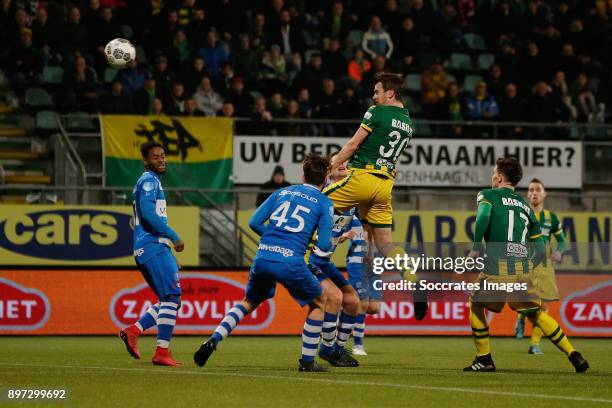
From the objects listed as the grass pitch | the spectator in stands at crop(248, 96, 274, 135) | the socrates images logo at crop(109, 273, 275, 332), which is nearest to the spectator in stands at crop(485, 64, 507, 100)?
the spectator in stands at crop(248, 96, 274, 135)

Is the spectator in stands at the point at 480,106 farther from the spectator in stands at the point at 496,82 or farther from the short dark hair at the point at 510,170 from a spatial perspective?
the short dark hair at the point at 510,170

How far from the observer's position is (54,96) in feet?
67.7

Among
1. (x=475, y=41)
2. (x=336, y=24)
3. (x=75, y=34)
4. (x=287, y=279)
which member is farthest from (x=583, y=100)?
(x=287, y=279)

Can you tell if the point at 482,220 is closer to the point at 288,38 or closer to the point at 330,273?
the point at 330,273

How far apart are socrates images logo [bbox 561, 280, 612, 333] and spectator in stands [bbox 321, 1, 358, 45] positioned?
807 centimetres

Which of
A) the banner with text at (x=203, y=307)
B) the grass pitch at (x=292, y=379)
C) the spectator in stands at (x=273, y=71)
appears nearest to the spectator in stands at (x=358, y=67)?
the spectator in stands at (x=273, y=71)

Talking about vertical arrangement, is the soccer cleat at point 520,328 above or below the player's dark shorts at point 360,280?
below

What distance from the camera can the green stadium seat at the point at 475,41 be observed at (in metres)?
25.2

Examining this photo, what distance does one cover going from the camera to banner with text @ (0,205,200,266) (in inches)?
705

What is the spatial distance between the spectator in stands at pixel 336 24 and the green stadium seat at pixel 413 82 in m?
1.60

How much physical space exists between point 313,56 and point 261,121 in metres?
2.23

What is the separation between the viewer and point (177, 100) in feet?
68.4

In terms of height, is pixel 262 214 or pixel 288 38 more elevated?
pixel 288 38

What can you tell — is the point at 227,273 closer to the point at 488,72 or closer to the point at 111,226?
the point at 111,226
